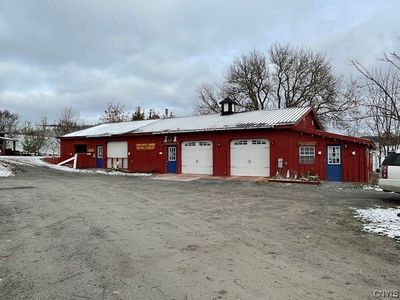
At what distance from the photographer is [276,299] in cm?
414

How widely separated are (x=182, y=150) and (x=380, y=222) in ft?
61.9

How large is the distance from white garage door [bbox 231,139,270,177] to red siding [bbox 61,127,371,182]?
33 centimetres

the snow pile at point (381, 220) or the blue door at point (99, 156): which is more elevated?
the blue door at point (99, 156)

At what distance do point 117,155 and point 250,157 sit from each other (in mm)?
11953

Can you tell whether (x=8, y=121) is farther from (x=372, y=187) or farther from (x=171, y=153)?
(x=372, y=187)

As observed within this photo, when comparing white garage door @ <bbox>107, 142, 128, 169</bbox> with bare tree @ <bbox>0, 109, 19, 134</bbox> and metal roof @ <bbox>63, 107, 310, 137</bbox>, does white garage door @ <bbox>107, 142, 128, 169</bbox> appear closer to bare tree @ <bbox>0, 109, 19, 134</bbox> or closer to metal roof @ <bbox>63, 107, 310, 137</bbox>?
metal roof @ <bbox>63, 107, 310, 137</bbox>

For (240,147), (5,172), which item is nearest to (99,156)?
(5,172)

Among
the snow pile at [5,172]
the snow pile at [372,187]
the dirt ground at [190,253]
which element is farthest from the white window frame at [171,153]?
the dirt ground at [190,253]

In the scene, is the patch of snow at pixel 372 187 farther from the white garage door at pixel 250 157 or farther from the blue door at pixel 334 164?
the white garage door at pixel 250 157

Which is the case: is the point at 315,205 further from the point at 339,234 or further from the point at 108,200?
the point at 108,200

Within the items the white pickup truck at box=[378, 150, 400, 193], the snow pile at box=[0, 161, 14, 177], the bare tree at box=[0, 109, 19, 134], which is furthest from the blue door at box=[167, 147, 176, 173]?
the bare tree at box=[0, 109, 19, 134]

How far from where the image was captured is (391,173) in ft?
37.4

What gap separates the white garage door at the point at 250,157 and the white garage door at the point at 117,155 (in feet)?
32.1

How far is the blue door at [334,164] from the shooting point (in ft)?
69.6
